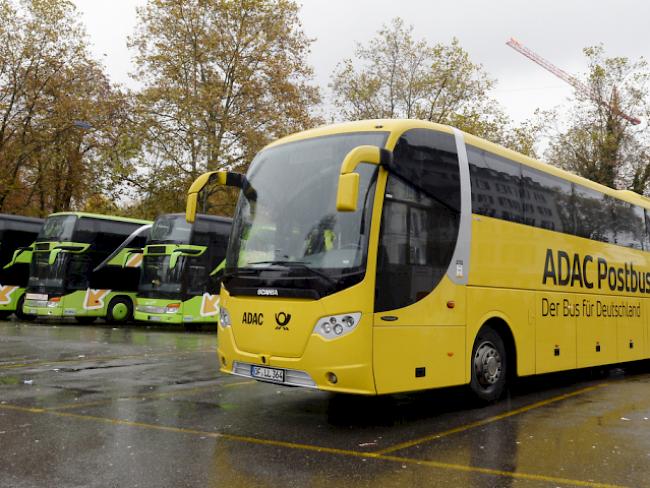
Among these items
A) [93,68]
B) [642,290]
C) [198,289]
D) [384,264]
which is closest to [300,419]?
[384,264]

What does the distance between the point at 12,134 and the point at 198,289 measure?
17544mm

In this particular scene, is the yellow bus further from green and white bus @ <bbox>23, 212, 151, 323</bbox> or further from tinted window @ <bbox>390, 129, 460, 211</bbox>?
green and white bus @ <bbox>23, 212, 151, 323</bbox>

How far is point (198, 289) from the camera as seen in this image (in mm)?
22547

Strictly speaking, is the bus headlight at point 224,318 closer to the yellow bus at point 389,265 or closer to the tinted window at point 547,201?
the yellow bus at point 389,265

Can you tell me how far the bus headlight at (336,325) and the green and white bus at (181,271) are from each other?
1556 centimetres

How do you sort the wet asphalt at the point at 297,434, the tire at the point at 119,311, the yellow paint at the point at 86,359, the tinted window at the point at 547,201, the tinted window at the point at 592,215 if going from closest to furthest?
the wet asphalt at the point at 297,434 → the tinted window at the point at 547,201 → the tinted window at the point at 592,215 → the yellow paint at the point at 86,359 → the tire at the point at 119,311

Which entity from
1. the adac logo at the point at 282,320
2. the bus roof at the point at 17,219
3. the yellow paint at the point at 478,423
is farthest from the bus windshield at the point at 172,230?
the adac logo at the point at 282,320

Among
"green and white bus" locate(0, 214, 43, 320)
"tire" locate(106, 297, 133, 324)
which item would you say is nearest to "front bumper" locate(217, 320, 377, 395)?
"tire" locate(106, 297, 133, 324)

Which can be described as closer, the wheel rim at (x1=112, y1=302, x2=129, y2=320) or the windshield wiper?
the windshield wiper

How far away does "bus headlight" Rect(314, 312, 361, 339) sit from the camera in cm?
705

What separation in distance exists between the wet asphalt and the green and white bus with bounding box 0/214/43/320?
15.1 m

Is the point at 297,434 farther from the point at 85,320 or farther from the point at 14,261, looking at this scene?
the point at 14,261

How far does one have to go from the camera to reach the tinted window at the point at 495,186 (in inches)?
346

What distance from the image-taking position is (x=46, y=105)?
113 ft
